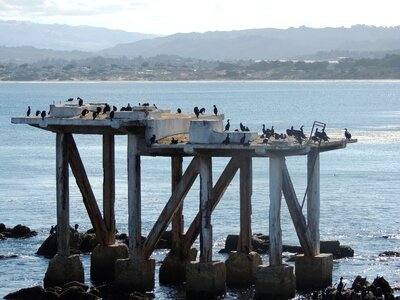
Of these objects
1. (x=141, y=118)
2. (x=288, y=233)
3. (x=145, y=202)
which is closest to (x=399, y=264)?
(x=288, y=233)

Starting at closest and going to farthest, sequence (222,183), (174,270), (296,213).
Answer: (296,213) → (222,183) → (174,270)

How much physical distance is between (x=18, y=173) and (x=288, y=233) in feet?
105

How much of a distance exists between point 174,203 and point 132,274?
251cm

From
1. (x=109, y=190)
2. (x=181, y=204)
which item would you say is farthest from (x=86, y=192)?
(x=181, y=204)

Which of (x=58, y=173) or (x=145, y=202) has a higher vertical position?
(x=58, y=173)

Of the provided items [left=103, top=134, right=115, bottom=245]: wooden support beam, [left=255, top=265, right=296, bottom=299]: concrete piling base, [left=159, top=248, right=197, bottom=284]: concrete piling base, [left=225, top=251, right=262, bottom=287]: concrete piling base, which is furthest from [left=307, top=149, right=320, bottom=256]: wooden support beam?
[left=103, top=134, right=115, bottom=245]: wooden support beam

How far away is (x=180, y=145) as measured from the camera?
3919 centimetres

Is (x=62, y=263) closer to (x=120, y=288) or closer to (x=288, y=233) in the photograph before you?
(x=120, y=288)

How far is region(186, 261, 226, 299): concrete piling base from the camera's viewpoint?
127ft

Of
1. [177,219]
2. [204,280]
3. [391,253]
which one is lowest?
[391,253]

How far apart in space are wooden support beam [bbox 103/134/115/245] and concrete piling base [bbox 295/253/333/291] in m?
6.54

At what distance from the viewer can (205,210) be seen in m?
39.0

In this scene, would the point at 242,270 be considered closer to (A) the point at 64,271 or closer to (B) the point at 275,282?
(B) the point at 275,282

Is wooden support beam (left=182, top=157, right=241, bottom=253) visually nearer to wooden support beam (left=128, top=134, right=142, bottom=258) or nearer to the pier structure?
the pier structure
